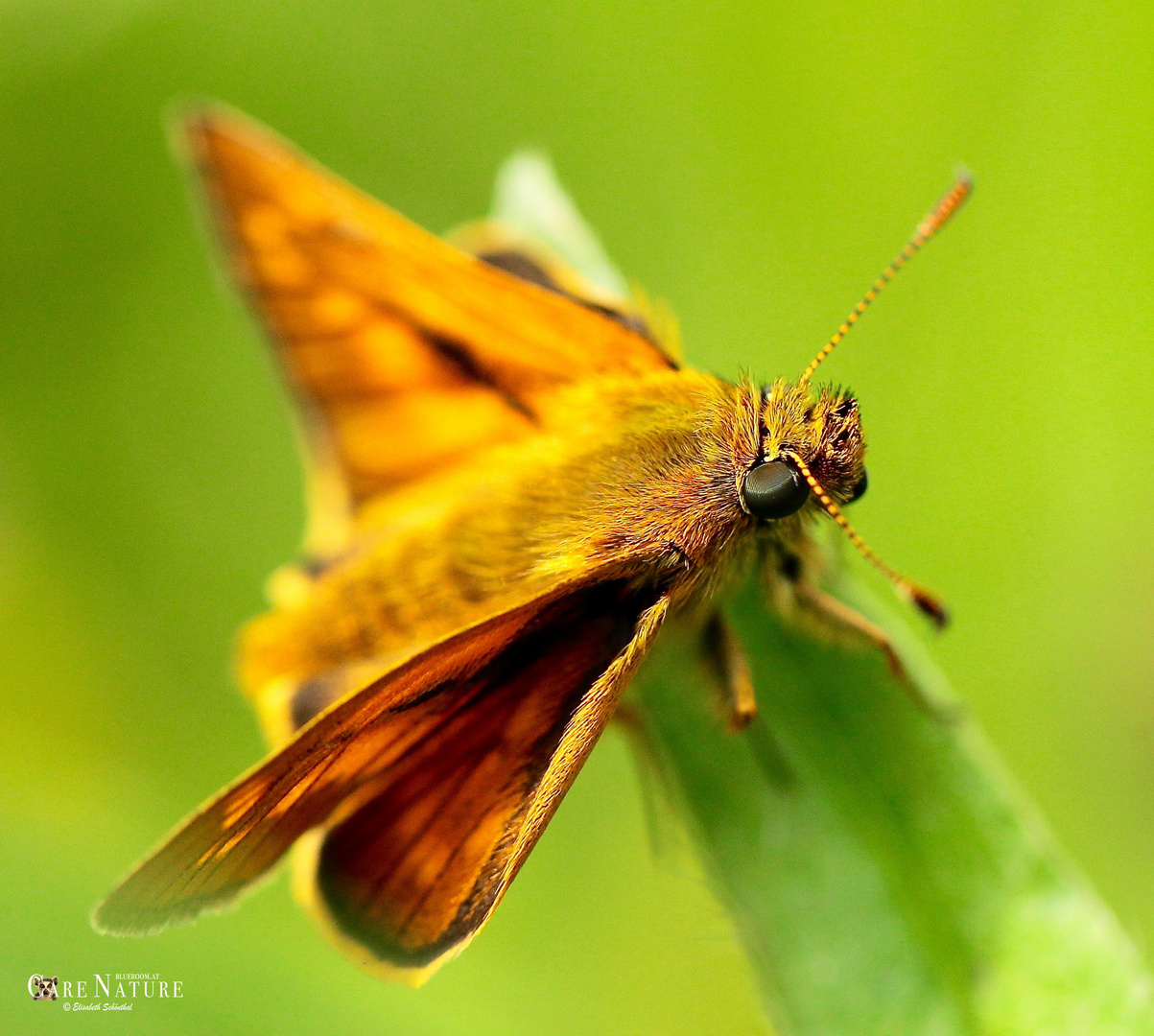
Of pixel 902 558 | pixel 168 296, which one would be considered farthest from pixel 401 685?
pixel 168 296

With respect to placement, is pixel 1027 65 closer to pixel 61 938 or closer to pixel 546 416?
pixel 546 416

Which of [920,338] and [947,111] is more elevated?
[947,111]

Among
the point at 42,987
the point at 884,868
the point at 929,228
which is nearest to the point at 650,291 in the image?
the point at 929,228

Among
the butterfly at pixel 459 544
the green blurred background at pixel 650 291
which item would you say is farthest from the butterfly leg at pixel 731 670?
the green blurred background at pixel 650 291

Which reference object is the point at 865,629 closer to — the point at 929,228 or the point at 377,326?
the point at 929,228

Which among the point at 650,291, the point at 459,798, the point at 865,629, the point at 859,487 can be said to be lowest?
the point at 459,798
